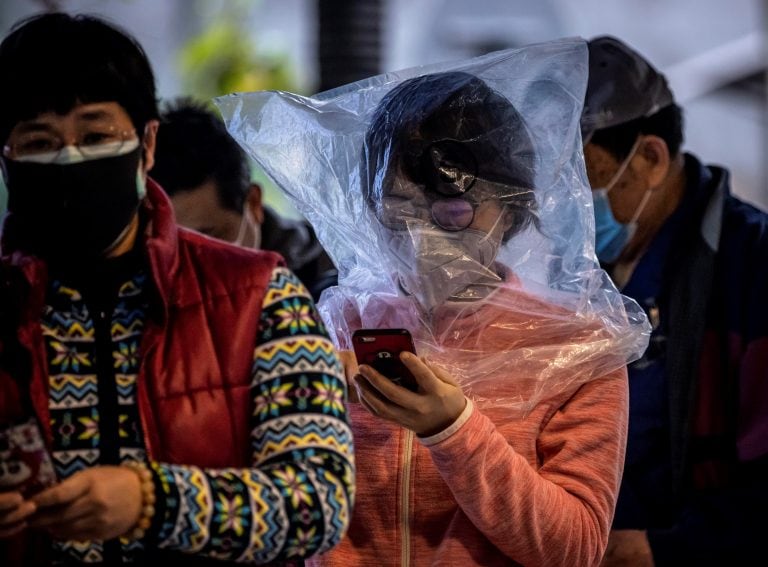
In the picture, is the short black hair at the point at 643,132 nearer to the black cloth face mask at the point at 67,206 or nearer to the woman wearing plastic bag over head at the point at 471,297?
the woman wearing plastic bag over head at the point at 471,297

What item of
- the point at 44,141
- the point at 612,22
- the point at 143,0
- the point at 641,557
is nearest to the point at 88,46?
the point at 44,141

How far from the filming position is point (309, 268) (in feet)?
10.6

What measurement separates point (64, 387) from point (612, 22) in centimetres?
796

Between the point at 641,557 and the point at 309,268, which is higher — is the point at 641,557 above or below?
below

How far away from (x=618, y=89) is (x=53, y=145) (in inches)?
67.6

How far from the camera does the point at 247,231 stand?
3.01 metres

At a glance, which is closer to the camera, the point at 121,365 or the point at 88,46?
the point at 121,365

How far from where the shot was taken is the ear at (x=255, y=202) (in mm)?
3084

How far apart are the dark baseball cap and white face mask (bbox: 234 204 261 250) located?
33.4 inches

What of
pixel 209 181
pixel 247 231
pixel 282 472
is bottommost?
pixel 247 231

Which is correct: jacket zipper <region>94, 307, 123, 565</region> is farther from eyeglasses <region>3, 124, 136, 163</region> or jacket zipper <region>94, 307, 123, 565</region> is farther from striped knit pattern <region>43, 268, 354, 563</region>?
eyeglasses <region>3, 124, 136, 163</region>

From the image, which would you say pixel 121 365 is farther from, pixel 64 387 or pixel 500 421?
pixel 500 421

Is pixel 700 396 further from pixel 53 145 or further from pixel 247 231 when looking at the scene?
pixel 53 145

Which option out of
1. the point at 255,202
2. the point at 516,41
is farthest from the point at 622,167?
the point at 516,41
